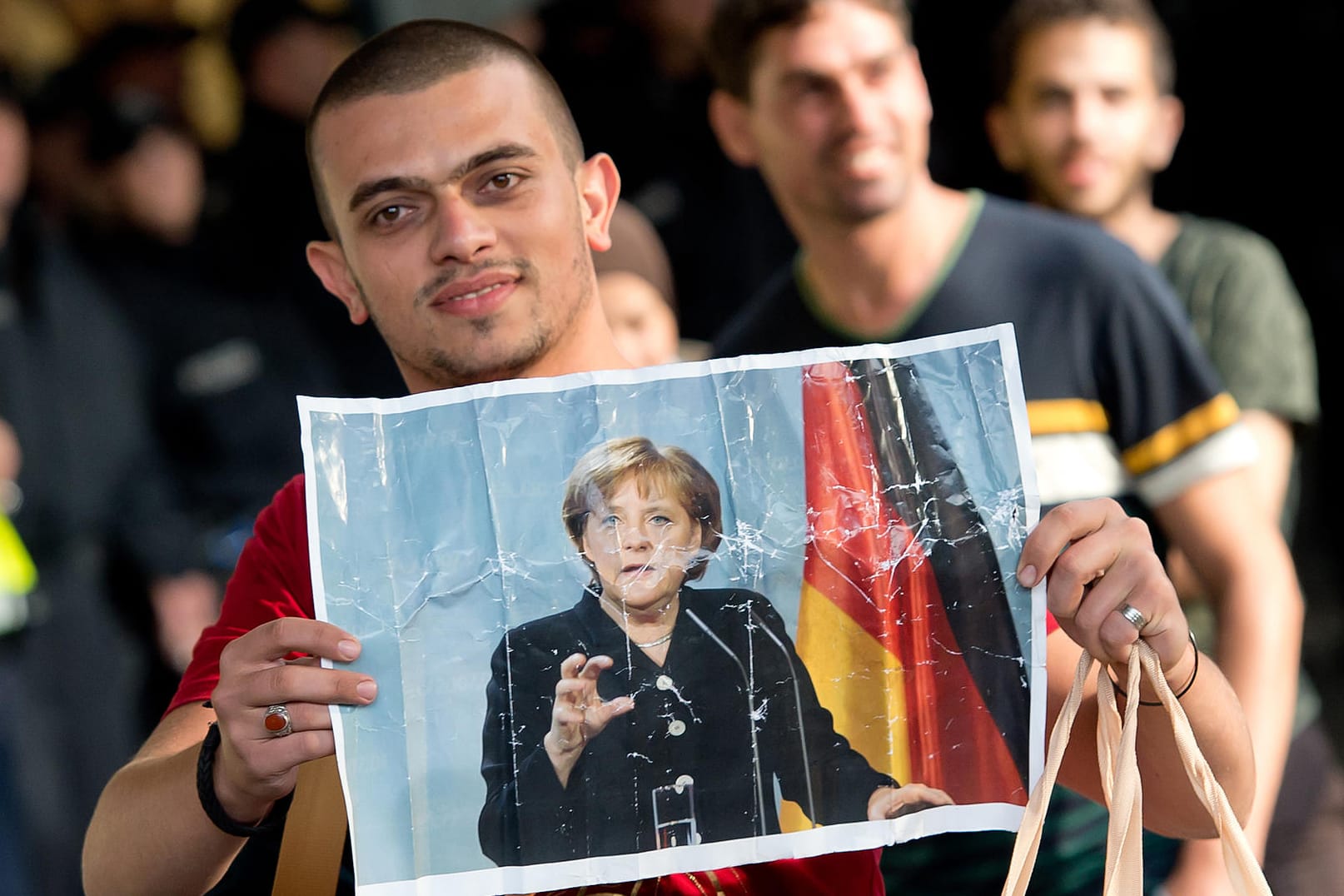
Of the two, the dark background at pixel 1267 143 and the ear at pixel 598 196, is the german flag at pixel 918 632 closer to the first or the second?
the ear at pixel 598 196

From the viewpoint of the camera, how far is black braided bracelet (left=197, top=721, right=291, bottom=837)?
1735mm

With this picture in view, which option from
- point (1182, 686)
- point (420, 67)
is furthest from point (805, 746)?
point (420, 67)

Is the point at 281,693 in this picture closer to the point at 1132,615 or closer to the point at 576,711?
the point at 576,711

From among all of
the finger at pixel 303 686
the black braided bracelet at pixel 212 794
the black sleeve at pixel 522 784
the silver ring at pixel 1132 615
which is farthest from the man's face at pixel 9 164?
the silver ring at pixel 1132 615

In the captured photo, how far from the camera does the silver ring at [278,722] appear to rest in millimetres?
1638

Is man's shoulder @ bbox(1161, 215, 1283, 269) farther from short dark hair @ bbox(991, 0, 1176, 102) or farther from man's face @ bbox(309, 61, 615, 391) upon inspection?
man's face @ bbox(309, 61, 615, 391)

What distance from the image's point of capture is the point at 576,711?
5.42 feet

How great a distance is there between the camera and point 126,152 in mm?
4777

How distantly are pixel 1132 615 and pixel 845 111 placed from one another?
1.43m

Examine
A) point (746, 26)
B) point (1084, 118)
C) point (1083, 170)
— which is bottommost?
point (1083, 170)

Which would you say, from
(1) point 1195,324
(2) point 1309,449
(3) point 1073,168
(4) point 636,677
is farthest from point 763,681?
(2) point 1309,449

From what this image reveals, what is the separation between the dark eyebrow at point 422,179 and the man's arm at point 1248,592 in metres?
1.16

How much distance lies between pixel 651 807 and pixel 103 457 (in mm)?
3167

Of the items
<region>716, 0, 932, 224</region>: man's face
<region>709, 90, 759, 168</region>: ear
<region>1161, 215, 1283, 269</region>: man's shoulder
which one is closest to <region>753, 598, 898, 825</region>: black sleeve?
<region>716, 0, 932, 224</region>: man's face
